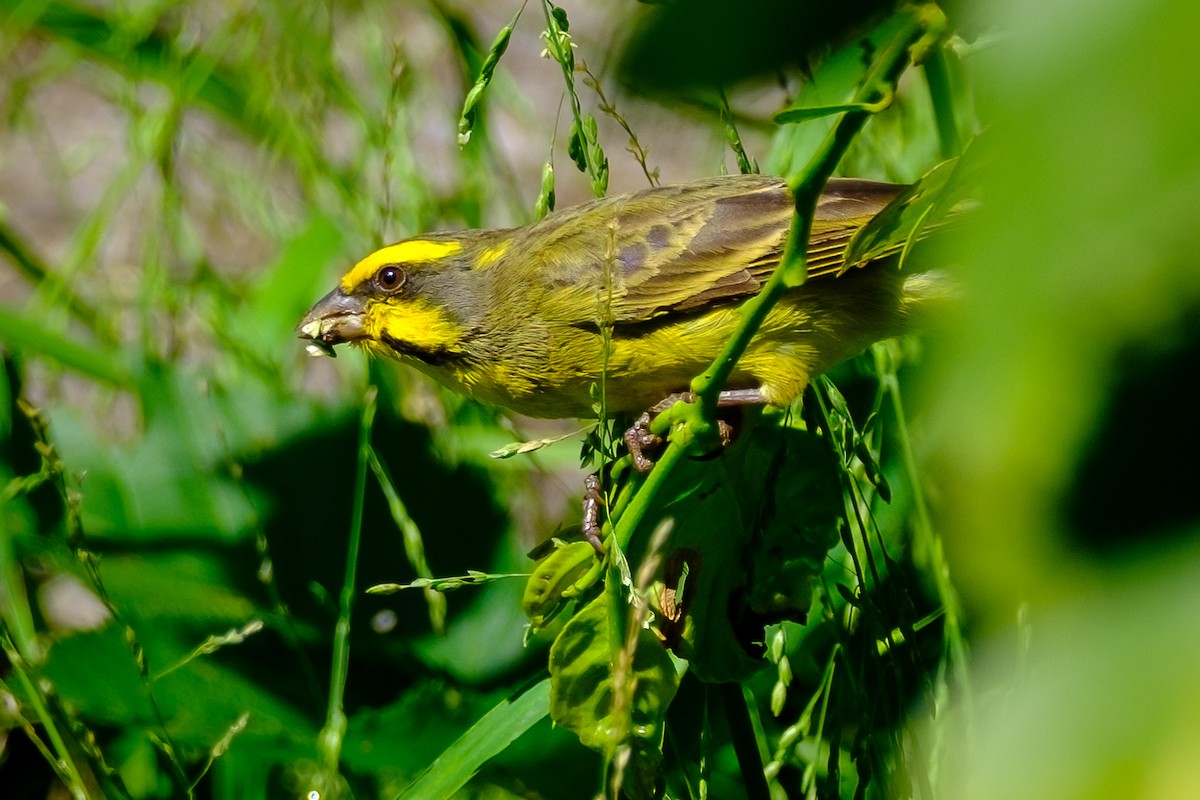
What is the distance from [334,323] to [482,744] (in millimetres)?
1199

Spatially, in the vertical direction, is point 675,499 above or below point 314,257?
below

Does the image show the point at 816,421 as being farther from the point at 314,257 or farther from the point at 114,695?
the point at 314,257

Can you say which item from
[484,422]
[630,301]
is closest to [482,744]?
[630,301]

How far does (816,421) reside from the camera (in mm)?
2037

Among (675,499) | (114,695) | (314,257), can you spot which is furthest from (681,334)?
(314,257)

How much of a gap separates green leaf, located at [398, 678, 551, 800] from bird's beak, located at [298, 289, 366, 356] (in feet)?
3.56

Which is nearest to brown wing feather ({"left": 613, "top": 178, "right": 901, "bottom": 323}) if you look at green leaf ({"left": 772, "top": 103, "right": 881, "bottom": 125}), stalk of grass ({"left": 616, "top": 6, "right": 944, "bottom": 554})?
stalk of grass ({"left": 616, "top": 6, "right": 944, "bottom": 554})

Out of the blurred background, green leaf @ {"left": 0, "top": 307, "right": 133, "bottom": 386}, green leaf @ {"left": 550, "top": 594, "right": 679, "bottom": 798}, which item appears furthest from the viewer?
green leaf @ {"left": 0, "top": 307, "right": 133, "bottom": 386}

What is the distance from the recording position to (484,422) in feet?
10.7

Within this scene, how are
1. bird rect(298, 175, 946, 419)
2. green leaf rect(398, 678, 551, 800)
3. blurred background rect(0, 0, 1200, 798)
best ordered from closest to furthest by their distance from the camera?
blurred background rect(0, 0, 1200, 798)
green leaf rect(398, 678, 551, 800)
bird rect(298, 175, 946, 419)

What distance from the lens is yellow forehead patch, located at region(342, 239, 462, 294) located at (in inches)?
113

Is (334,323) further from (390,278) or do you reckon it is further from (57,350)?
(57,350)

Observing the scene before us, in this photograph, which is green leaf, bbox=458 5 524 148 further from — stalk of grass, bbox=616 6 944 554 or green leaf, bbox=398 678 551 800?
green leaf, bbox=398 678 551 800

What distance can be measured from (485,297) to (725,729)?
3.31 feet
